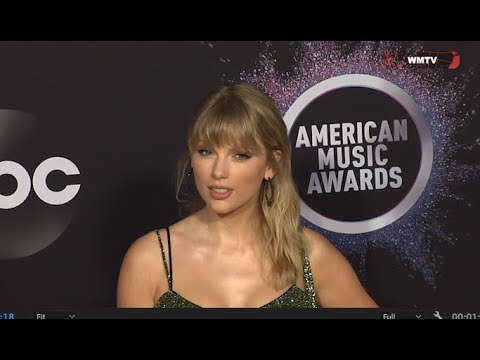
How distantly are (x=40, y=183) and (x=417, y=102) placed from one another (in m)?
1.82

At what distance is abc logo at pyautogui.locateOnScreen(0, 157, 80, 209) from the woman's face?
73 centimetres

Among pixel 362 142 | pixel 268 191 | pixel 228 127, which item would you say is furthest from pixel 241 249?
pixel 362 142

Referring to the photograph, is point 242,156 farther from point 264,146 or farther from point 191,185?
point 191,185

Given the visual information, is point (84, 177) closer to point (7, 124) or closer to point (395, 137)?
point (7, 124)

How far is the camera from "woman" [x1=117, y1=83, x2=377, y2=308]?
14.2ft

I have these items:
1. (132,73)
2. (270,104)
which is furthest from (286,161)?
(132,73)

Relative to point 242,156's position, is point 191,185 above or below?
below

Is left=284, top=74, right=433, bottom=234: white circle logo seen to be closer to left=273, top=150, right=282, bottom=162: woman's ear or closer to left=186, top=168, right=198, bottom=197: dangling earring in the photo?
left=273, top=150, right=282, bottom=162: woman's ear

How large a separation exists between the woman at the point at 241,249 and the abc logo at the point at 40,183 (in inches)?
21.6

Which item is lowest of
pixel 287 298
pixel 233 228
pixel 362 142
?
pixel 287 298

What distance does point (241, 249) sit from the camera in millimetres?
4531

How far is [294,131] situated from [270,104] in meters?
0.44

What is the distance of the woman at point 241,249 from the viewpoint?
4.34m

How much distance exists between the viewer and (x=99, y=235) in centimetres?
480
